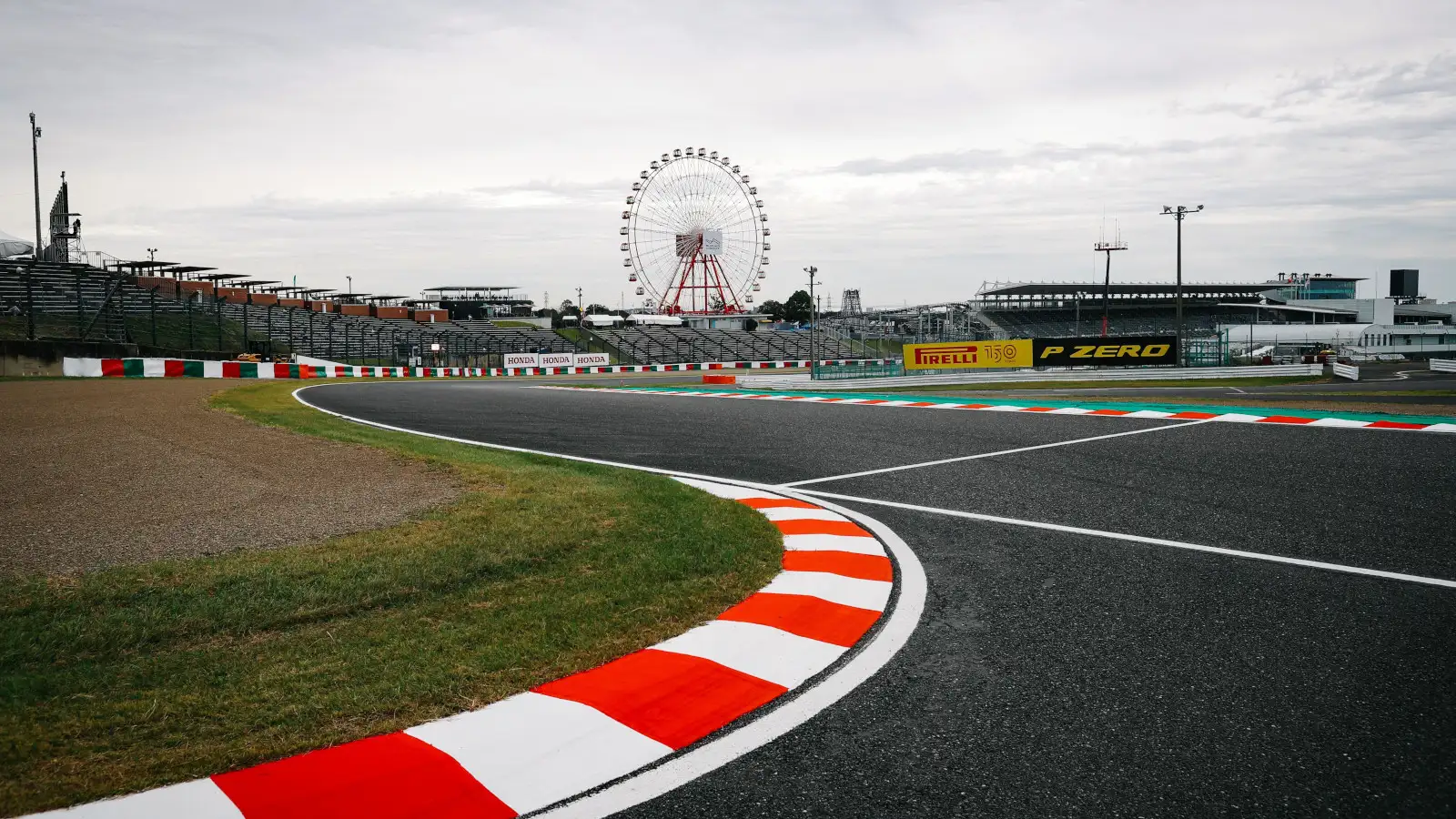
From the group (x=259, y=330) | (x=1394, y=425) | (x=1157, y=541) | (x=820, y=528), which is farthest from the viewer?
(x=259, y=330)

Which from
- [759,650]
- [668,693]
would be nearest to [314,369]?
[759,650]

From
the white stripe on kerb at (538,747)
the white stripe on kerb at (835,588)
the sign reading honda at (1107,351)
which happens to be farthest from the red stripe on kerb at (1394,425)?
the sign reading honda at (1107,351)

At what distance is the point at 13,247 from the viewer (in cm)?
5853

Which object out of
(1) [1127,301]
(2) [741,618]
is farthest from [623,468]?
(1) [1127,301]

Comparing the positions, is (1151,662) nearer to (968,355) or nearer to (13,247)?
(968,355)

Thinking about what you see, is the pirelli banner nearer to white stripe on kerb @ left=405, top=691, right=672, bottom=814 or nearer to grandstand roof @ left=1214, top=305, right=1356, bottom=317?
white stripe on kerb @ left=405, top=691, right=672, bottom=814

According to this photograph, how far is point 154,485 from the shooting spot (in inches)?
261

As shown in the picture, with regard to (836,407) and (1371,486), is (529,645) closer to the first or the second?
(1371,486)

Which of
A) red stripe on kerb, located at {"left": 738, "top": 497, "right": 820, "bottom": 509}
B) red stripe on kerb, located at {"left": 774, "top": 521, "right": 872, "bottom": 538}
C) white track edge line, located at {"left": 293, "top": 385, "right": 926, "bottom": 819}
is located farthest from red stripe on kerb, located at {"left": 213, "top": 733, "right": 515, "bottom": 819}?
red stripe on kerb, located at {"left": 738, "top": 497, "right": 820, "bottom": 509}

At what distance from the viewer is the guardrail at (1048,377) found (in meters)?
32.0

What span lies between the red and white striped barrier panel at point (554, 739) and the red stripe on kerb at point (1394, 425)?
386 inches

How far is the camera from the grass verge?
9.11ft

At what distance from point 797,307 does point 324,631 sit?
150428 mm

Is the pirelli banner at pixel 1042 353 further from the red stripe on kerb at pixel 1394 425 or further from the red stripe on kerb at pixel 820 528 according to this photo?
the red stripe on kerb at pixel 820 528
